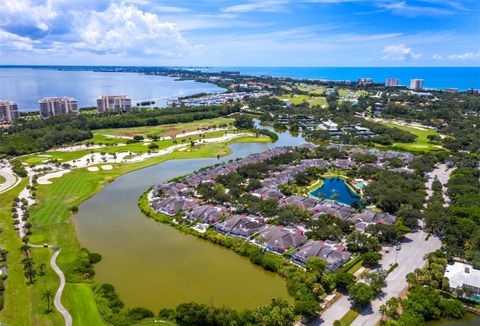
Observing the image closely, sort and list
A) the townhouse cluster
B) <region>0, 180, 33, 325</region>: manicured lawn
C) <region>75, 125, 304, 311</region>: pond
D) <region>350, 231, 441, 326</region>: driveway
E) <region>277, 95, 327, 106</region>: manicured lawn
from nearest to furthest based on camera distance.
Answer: <region>0, 180, 33, 325</region>: manicured lawn < <region>350, 231, 441, 326</region>: driveway < <region>75, 125, 304, 311</region>: pond < the townhouse cluster < <region>277, 95, 327, 106</region>: manicured lawn

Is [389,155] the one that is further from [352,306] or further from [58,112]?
[58,112]

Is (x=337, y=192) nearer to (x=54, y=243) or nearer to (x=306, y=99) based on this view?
(x=54, y=243)

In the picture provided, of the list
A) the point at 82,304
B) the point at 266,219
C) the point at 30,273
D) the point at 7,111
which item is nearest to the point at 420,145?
the point at 266,219

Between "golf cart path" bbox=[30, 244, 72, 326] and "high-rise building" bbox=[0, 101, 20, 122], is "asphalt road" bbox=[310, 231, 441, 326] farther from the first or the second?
"high-rise building" bbox=[0, 101, 20, 122]

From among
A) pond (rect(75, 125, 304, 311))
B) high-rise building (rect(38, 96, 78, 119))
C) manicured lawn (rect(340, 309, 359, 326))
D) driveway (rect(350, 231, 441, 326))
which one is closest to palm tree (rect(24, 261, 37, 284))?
pond (rect(75, 125, 304, 311))

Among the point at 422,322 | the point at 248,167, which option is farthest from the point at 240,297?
the point at 248,167

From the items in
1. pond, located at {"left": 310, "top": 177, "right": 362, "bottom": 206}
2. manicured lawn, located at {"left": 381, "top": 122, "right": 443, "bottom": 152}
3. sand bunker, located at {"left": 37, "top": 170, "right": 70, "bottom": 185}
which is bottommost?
sand bunker, located at {"left": 37, "top": 170, "right": 70, "bottom": 185}
